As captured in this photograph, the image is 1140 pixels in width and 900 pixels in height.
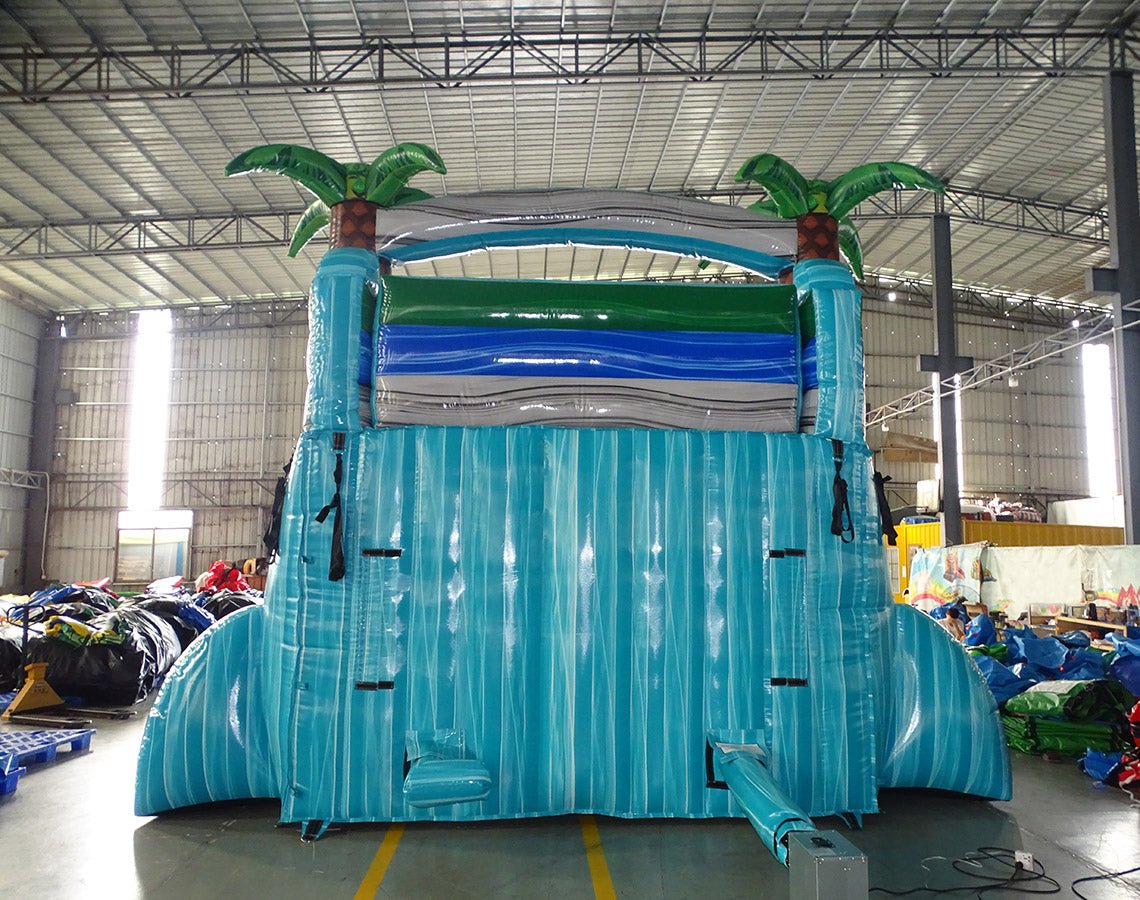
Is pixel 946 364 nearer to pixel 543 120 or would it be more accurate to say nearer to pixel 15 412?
pixel 543 120

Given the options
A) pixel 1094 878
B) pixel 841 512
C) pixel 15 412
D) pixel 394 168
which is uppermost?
pixel 15 412

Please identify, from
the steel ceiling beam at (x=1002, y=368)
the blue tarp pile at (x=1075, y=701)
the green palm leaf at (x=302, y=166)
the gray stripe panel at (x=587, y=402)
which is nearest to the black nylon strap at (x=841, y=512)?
the gray stripe panel at (x=587, y=402)

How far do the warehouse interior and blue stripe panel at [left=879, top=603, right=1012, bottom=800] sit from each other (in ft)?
0.21

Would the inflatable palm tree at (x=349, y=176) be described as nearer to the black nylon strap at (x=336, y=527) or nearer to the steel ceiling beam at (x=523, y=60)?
the black nylon strap at (x=336, y=527)

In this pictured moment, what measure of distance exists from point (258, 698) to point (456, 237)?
9.06 feet

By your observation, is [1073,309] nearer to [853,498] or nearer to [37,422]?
[853,498]

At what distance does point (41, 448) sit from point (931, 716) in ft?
96.9

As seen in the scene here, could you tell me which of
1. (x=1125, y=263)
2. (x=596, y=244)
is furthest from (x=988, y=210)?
(x=596, y=244)

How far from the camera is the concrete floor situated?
12.4ft

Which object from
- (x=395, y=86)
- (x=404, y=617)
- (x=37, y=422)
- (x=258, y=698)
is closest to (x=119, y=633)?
(x=258, y=698)

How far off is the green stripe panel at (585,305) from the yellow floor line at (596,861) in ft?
8.68

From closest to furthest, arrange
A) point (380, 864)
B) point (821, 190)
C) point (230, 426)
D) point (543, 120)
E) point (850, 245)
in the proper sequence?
point (380, 864) → point (821, 190) → point (850, 245) → point (543, 120) → point (230, 426)

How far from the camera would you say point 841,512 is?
453 centimetres

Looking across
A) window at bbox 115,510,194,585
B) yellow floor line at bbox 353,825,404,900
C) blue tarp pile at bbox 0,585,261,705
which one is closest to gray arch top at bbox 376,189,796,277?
yellow floor line at bbox 353,825,404,900
